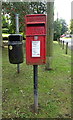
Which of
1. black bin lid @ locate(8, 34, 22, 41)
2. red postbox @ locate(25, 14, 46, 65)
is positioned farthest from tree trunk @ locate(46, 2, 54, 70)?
red postbox @ locate(25, 14, 46, 65)

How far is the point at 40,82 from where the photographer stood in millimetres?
4234

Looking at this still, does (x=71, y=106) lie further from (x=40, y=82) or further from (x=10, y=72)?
(x=10, y=72)

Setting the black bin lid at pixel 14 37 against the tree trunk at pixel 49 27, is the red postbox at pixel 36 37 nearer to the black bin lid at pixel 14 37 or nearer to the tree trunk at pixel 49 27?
the black bin lid at pixel 14 37

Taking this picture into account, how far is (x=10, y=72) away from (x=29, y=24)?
9.26 feet

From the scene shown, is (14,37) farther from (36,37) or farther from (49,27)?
(49,27)

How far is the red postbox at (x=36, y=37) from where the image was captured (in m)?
2.66

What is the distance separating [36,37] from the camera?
8.80ft

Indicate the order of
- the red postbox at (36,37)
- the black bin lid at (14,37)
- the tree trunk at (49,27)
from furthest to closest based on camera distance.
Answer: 1. the tree trunk at (49,27)
2. the black bin lid at (14,37)
3. the red postbox at (36,37)

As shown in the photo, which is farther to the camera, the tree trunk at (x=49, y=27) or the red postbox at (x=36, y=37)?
the tree trunk at (x=49, y=27)

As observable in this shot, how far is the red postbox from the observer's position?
2658 millimetres

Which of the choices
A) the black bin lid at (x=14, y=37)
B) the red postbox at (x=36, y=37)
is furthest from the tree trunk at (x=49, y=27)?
the red postbox at (x=36, y=37)

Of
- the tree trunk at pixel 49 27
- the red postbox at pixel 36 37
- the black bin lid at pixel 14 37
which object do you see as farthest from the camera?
the tree trunk at pixel 49 27

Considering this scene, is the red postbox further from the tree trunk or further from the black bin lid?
the tree trunk

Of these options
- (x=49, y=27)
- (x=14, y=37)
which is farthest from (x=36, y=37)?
(x=49, y=27)
